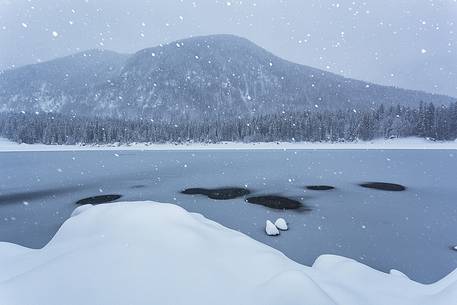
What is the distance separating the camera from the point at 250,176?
55.6m

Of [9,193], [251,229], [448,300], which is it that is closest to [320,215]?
[251,229]

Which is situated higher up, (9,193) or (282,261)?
(282,261)

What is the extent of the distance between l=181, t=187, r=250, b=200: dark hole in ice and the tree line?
102362mm

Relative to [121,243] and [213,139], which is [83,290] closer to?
[121,243]

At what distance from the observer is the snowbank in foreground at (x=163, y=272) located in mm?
7773

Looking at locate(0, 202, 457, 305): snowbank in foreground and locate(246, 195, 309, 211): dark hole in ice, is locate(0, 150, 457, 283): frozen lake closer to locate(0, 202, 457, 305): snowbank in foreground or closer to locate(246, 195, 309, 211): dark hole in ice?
locate(246, 195, 309, 211): dark hole in ice

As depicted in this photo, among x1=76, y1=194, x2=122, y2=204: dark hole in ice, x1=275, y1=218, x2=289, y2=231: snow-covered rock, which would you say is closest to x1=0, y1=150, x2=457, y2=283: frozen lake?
x1=275, y1=218, x2=289, y2=231: snow-covered rock

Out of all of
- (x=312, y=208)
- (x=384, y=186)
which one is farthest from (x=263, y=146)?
(x=312, y=208)

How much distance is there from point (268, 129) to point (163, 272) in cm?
13999

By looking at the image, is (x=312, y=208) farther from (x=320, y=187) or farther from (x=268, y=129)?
(x=268, y=129)

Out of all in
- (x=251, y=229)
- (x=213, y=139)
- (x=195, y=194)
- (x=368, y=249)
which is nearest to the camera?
(x=368, y=249)

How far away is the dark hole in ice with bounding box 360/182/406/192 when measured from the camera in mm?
43812

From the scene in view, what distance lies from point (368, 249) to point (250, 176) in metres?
35.1

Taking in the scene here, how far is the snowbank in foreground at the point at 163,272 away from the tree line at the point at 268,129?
131m
